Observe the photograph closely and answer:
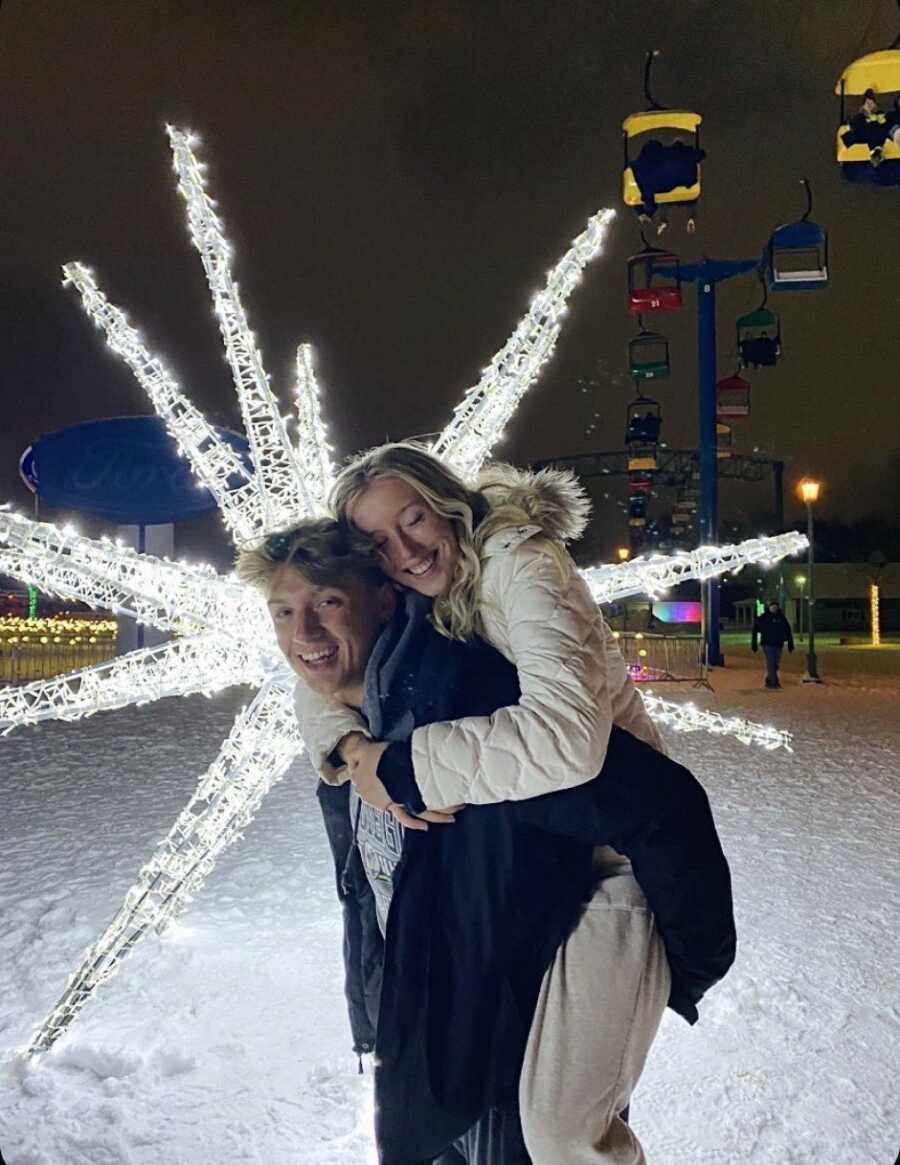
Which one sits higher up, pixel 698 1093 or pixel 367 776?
pixel 367 776

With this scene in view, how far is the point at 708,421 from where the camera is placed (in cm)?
1644

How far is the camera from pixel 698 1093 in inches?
105

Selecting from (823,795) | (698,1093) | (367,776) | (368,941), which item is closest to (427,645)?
(367,776)

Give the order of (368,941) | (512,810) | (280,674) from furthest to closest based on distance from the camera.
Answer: (280,674) < (368,941) < (512,810)

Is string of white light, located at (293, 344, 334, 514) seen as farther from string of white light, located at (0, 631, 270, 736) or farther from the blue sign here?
the blue sign

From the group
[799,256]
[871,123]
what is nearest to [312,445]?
[871,123]

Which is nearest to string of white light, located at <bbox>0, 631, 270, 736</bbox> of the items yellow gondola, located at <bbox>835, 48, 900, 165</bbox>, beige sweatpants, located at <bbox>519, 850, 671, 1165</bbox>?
beige sweatpants, located at <bbox>519, 850, 671, 1165</bbox>

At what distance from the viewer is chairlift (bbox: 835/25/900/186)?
3.98 m

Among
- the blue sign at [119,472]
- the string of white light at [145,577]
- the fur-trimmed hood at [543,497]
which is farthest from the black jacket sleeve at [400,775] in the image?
the blue sign at [119,472]

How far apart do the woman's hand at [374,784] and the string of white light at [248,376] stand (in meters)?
1.34

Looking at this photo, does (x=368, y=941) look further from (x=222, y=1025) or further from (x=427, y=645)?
(x=222, y=1025)

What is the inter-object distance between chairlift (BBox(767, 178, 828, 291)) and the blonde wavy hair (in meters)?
7.34

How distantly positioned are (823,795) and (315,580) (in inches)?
225

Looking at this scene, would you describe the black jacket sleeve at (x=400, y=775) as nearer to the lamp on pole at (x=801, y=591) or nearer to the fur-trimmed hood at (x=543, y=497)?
the fur-trimmed hood at (x=543, y=497)
